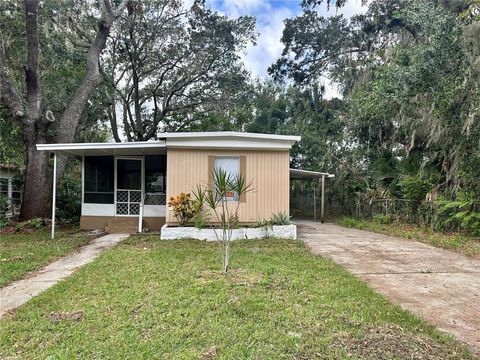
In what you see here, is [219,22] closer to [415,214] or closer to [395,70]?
[395,70]

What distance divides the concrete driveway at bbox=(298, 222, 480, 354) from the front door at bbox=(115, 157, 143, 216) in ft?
17.0

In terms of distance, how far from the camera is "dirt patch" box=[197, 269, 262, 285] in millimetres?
4629

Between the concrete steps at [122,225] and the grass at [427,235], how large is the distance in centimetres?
731

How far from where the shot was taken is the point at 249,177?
9234mm

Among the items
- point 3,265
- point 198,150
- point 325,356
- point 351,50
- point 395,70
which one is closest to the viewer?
point 325,356

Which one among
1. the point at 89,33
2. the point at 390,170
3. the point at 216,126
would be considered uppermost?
the point at 89,33

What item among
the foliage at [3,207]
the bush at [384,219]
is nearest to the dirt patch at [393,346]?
the bush at [384,219]

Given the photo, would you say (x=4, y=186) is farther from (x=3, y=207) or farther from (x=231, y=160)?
(x=231, y=160)

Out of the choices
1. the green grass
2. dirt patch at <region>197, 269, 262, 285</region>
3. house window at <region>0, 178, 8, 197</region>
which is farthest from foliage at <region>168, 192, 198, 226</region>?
house window at <region>0, 178, 8, 197</region>

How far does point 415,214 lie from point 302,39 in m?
11.4

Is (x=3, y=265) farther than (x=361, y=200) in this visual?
No

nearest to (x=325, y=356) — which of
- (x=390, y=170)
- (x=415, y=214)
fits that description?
(x=415, y=214)

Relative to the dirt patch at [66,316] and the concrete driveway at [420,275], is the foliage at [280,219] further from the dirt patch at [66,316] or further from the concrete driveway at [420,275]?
the dirt patch at [66,316]

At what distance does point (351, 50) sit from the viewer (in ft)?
57.4
